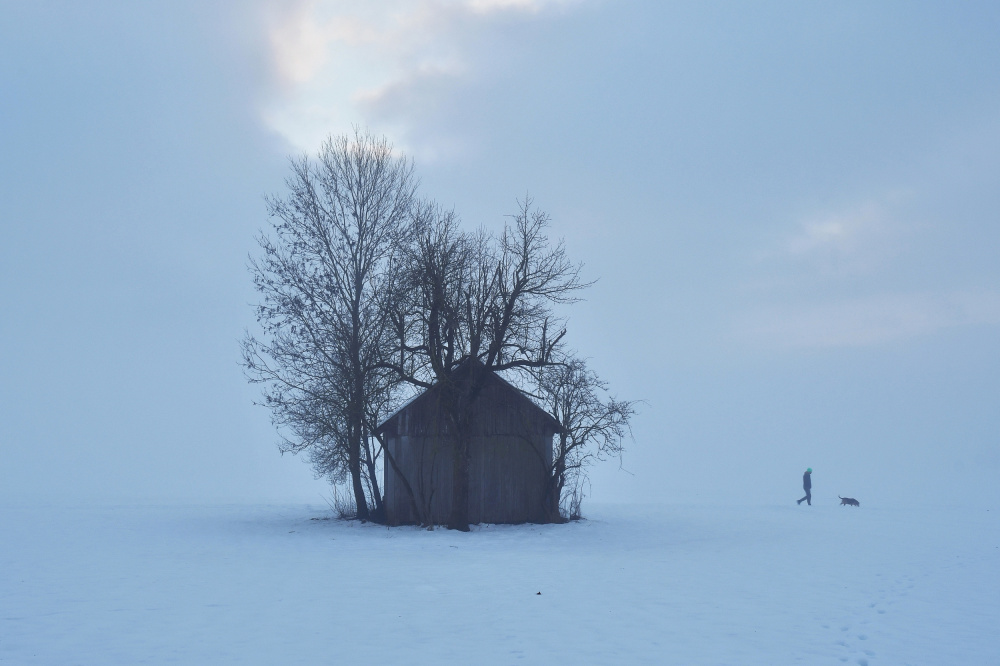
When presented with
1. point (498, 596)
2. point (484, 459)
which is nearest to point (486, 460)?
point (484, 459)

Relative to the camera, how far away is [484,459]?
2845 centimetres

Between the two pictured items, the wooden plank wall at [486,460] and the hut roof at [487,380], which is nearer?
the hut roof at [487,380]

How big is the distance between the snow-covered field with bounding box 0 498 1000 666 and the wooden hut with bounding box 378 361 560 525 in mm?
2427

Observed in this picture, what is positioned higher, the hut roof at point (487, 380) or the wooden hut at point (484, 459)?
the hut roof at point (487, 380)

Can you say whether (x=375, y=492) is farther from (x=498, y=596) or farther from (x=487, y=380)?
(x=498, y=596)

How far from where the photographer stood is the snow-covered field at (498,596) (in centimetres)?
998

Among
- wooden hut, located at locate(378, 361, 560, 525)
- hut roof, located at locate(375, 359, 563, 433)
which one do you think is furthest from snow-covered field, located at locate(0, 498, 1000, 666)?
hut roof, located at locate(375, 359, 563, 433)

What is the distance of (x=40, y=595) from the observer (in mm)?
13445

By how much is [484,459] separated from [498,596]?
14.6 metres

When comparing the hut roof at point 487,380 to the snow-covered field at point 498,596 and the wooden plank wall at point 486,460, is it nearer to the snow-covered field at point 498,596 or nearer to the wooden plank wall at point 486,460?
the wooden plank wall at point 486,460

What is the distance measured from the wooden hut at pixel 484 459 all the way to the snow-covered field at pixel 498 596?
7.96 feet

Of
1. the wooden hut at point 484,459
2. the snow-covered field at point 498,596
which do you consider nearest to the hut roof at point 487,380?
the wooden hut at point 484,459

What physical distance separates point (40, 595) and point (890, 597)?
14.7 m

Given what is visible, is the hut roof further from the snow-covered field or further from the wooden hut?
the snow-covered field
